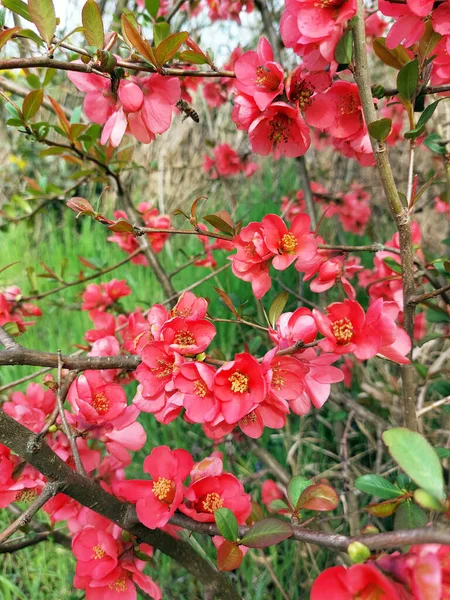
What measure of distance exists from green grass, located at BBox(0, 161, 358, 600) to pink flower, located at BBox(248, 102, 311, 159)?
25 centimetres

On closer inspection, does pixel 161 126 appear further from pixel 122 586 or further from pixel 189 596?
pixel 189 596

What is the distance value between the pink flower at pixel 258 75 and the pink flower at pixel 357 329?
0.27 meters

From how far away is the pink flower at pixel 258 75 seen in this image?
603 millimetres

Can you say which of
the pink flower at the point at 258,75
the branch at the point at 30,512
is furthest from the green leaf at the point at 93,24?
the branch at the point at 30,512

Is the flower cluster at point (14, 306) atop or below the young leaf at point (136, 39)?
below

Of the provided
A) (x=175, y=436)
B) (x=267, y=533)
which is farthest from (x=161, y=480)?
(x=175, y=436)

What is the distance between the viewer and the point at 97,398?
62 centimetres

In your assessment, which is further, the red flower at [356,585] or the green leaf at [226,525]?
the green leaf at [226,525]

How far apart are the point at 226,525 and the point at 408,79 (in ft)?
1.59

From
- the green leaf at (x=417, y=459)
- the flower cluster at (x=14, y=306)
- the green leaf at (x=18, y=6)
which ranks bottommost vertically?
the green leaf at (x=417, y=459)

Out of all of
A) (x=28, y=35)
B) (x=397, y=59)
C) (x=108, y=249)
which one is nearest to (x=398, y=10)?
(x=397, y=59)

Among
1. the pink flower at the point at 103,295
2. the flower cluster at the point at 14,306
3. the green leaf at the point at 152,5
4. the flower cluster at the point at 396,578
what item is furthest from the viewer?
the pink flower at the point at 103,295

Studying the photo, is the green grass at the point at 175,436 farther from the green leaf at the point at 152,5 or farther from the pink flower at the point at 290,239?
the green leaf at the point at 152,5

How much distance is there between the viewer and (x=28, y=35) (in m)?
0.57
